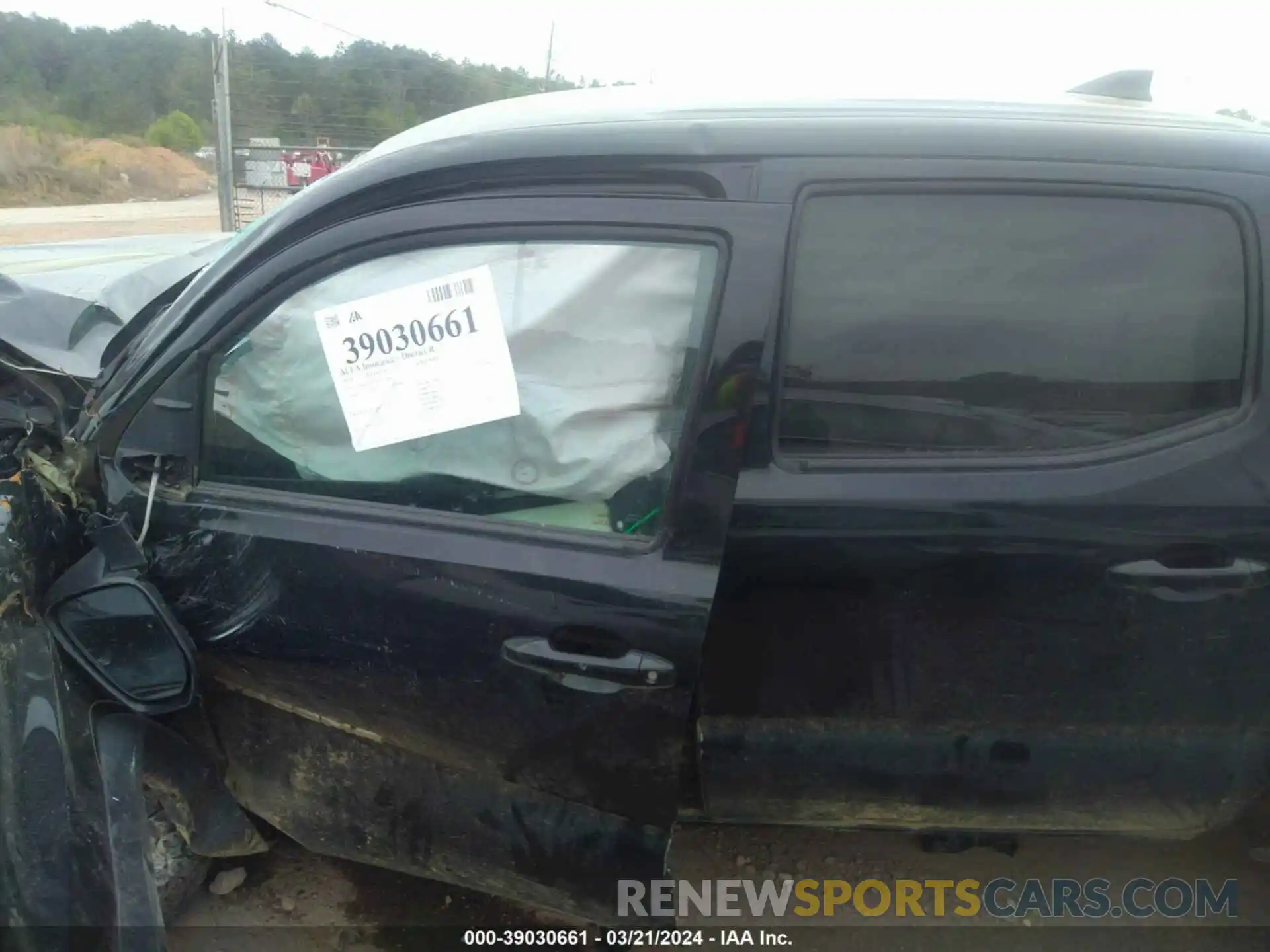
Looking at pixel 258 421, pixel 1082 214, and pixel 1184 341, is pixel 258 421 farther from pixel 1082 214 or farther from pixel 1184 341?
pixel 1184 341

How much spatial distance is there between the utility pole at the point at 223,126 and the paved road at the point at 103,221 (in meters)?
2.60

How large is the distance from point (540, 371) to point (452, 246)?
0.91 feet

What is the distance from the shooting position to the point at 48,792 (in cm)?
151

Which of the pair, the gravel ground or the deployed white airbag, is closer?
the deployed white airbag

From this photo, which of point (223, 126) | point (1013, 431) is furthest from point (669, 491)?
point (223, 126)

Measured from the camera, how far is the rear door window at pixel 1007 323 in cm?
158

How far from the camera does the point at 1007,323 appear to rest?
1604mm

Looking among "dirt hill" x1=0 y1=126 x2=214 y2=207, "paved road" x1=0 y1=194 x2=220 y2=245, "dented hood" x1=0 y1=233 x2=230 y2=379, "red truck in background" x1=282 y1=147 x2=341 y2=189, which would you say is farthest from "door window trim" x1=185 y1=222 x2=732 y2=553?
"dirt hill" x1=0 y1=126 x2=214 y2=207

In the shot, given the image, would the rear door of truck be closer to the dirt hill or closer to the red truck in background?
the red truck in background

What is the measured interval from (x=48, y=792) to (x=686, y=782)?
1171 millimetres

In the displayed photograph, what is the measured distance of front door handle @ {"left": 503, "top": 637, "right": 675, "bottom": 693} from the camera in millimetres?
1562

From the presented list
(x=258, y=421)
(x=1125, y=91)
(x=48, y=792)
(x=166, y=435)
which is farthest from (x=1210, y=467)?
(x=48, y=792)

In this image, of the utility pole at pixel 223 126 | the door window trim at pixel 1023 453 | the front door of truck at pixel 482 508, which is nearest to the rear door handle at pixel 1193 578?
the door window trim at pixel 1023 453

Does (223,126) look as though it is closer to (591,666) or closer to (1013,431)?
(591,666)
